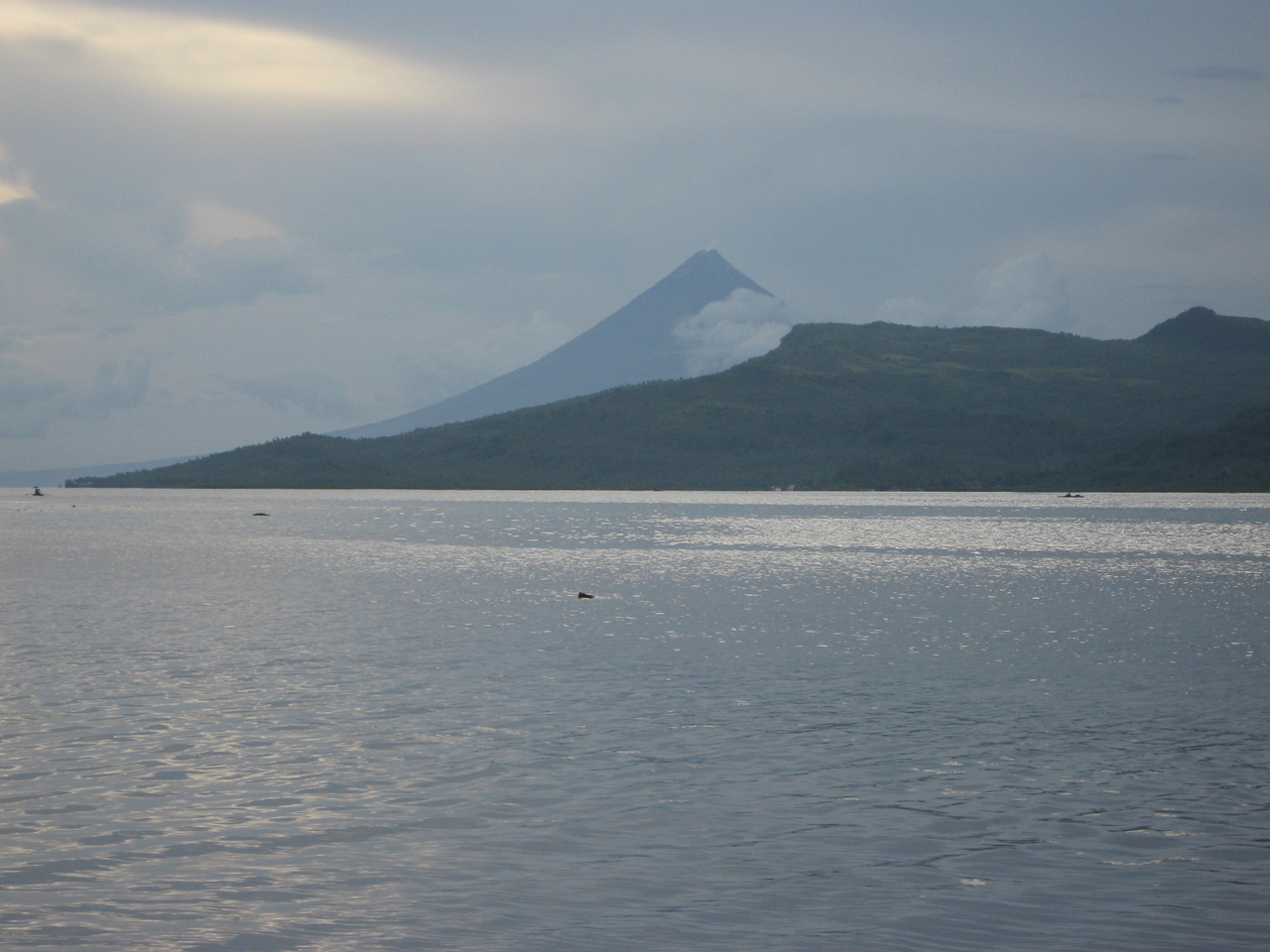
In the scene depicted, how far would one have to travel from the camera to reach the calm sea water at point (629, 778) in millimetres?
15961

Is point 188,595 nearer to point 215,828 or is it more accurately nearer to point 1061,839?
point 215,828

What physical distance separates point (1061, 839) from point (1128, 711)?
12.9 m

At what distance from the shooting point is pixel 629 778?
76.6ft

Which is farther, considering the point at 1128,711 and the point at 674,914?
the point at 1128,711

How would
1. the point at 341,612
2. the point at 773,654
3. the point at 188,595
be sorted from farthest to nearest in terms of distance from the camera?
the point at 188,595
the point at 341,612
the point at 773,654

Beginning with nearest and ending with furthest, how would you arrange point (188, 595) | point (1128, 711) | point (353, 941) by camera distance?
point (353, 941)
point (1128, 711)
point (188, 595)

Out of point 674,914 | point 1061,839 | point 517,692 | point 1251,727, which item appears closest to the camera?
point 674,914

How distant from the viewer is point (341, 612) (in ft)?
181

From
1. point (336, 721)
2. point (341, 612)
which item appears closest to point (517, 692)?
point (336, 721)

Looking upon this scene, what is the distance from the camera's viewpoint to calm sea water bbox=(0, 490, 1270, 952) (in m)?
16.0

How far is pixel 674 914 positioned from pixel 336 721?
574 inches

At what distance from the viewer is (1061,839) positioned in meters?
19.4

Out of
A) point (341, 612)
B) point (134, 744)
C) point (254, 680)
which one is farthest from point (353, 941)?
point (341, 612)

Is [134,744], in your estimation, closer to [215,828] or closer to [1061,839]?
[215,828]
